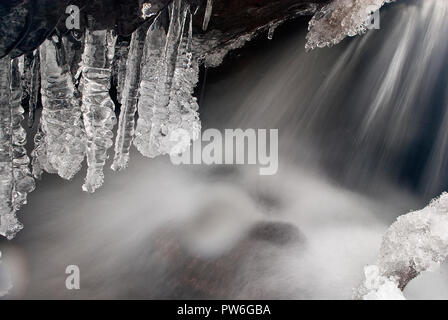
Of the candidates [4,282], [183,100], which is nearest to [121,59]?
[183,100]

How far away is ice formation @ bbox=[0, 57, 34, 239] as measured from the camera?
5.37 feet

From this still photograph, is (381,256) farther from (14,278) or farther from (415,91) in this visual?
(14,278)

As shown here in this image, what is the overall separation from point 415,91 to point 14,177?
3256mm

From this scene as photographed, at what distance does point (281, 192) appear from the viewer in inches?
145

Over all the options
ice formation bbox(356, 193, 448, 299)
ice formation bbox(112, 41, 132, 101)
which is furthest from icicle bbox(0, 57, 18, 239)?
ice formation bbox(356, 193, 448, 299)

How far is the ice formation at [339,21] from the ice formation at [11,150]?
2.23m

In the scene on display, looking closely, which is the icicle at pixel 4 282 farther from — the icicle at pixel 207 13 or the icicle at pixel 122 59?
the icicle at pixel 207 13

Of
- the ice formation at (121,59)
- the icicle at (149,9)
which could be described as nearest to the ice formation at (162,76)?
the icicle at (149,9)

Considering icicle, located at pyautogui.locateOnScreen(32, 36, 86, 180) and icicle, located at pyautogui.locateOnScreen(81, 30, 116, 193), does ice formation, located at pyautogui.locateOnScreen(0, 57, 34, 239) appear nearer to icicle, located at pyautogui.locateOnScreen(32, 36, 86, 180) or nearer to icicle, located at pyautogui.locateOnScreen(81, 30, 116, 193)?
icicle, located at pyautogui.locateOnScreen(32, 36, 86, 180)

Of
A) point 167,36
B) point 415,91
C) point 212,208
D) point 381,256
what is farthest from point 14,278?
point 415,91

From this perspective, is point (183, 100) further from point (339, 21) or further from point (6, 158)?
point (339, 21)

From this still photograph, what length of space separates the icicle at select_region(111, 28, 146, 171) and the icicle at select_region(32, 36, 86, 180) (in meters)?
0.21

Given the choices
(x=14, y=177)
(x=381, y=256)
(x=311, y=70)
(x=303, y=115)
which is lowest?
(x=381, y=256)

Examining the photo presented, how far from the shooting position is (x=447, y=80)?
3404 millimetres
